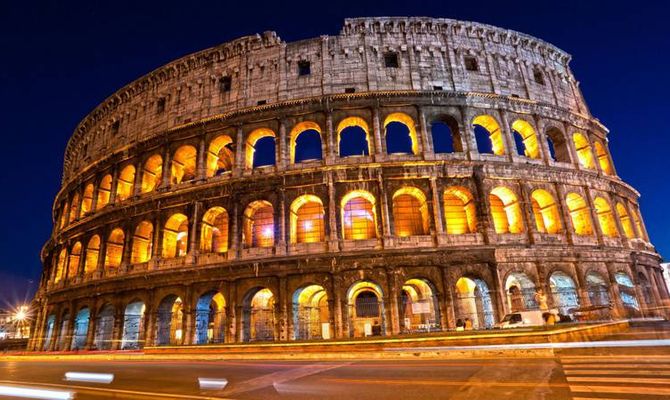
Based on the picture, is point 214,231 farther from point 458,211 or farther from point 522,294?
point 522,294

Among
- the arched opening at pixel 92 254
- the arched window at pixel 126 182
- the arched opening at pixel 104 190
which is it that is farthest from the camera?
the arched opening at pixel 104 190

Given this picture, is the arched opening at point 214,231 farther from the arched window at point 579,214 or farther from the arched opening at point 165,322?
the arched window at point 579,214

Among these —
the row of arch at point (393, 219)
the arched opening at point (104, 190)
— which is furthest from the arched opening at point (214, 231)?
the arched opening at point (104, 190)

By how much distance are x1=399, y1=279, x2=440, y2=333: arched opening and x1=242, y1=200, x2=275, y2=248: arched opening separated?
816cm

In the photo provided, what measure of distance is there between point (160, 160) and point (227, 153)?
4.56 meters

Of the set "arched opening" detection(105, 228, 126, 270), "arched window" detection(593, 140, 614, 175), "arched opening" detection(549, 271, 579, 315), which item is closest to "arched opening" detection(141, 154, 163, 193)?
"arched opening" detection(105, 228, 126, 270)

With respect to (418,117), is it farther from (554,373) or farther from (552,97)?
(554,373)

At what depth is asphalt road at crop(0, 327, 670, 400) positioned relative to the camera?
4664 mm

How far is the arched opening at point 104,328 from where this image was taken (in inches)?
811

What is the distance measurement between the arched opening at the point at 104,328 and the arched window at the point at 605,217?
28881 millimetres

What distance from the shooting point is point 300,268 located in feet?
56.4

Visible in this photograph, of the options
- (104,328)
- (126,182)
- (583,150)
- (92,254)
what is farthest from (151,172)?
(583,150)

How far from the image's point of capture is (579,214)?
20.1 meters

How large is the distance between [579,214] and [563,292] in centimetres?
508
